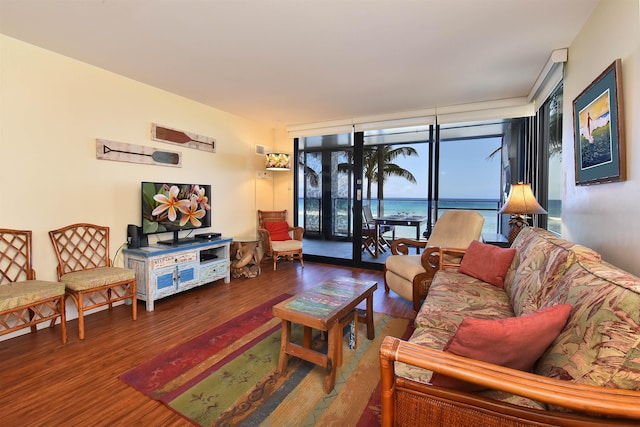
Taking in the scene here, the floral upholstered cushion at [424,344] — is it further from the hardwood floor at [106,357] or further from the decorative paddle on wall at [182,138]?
the decorative paddle on wall at [182,138]

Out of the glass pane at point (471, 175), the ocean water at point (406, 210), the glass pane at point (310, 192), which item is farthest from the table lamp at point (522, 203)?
the glass pane at point (310, 192)

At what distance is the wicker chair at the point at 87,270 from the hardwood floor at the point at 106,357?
0.63 ft

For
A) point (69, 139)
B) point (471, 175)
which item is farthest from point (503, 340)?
point (471, 175)

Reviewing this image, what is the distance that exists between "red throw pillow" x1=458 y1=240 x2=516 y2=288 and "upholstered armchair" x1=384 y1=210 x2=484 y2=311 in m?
0.34

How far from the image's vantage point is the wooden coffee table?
68.3 inches

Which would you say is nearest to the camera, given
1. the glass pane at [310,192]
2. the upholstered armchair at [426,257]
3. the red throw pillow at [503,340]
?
the red throw pillow at [503,340]

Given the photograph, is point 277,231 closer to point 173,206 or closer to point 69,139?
point 173,206

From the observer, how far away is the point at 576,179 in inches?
85.4

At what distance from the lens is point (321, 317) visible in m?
1.73

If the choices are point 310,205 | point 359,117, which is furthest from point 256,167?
point 359,117

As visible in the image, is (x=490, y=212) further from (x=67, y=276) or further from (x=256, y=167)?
(x=67, y=276)

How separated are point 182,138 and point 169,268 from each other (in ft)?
5.42

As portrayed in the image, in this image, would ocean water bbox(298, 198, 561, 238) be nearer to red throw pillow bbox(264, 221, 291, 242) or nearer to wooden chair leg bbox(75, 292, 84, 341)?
red throw pillow bbox(264, 221, 291, 242)

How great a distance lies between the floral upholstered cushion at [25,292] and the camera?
1974mm
